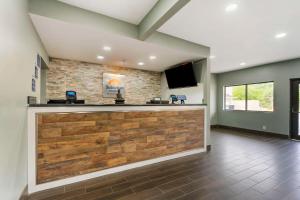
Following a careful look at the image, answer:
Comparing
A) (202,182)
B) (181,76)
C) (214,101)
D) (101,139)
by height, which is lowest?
(202,182)

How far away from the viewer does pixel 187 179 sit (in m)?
2.49

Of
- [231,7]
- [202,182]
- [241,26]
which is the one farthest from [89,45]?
[202,182]

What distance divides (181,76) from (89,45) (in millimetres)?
2998

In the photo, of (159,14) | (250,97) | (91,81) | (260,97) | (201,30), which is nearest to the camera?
(159,14)

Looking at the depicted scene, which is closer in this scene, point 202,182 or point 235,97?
point 202,182

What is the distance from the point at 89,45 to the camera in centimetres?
346

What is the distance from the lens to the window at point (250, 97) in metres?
5.96

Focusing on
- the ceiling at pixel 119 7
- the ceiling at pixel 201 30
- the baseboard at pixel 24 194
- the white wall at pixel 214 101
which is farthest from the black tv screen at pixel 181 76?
the baseboard at pixel 24 194

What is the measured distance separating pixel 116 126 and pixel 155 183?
1153 millimetres

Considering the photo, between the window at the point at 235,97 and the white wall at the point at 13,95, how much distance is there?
7636 millimetres

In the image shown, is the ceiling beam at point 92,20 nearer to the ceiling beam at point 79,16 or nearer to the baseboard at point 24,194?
the ceiling beam at point 79,16

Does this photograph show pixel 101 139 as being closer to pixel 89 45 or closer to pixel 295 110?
pixel 89 45

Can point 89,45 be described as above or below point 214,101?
above

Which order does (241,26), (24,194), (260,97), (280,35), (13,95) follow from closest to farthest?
1. (13,95)
2. (24,194)
3. (241,26)
4. (280,35)
5. (260,97)
